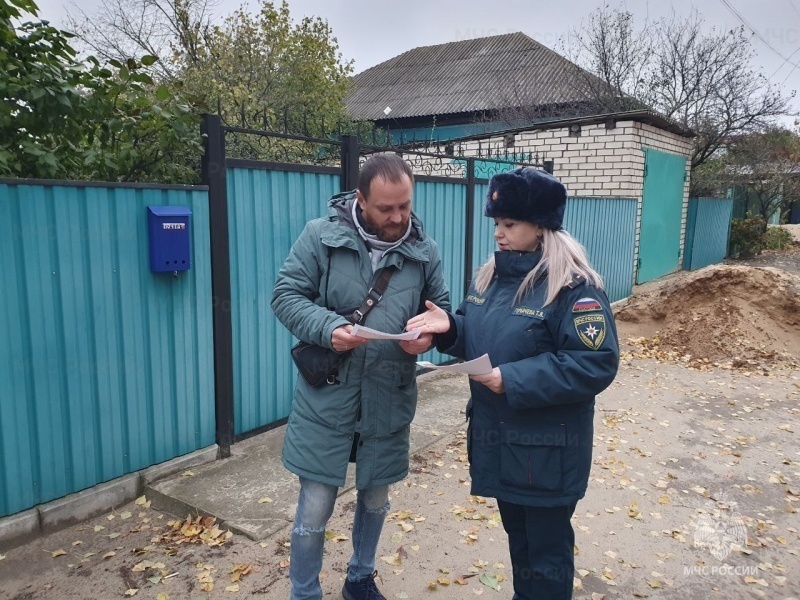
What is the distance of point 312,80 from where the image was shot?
15516 millimetres

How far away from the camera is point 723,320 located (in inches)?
281

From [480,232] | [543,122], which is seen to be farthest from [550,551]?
[543,122]

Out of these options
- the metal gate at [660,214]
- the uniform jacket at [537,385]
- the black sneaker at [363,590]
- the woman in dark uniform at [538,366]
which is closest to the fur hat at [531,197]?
the woman in dark uniform at [538,366]

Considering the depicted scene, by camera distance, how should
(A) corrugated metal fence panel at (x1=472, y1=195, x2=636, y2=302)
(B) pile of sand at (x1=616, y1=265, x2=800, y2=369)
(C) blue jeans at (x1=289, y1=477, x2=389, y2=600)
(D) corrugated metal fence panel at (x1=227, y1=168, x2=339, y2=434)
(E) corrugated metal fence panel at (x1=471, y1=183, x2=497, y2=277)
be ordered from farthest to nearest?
(A) corrugated metal fence panel at (x1=472, y1=195, x2=636, y2=302) < (B) pile of sand at (x1=616, y1=265, x2=800, y2=369) < (E) corrugated metal fence panel at (x1=471, y1=183, x2=497, y2=277) < (D) corrugated metal fence panel at (x1=227, y1=168, x2=339, y2=434) < (C) blue jeans at (x1=289, y1=477, x2=389, y2=600)

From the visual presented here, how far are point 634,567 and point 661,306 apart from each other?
559cm

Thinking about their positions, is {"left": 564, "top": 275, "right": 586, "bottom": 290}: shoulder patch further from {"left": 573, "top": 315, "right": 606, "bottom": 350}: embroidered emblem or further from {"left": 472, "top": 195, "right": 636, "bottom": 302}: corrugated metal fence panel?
{"left": 472, "top": 195, "right": 636, "bottom": 302}: corrugated metal fence panel

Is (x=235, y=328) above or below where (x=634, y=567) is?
above

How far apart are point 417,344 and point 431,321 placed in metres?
0.12

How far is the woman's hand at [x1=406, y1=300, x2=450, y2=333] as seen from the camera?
2.12 meters

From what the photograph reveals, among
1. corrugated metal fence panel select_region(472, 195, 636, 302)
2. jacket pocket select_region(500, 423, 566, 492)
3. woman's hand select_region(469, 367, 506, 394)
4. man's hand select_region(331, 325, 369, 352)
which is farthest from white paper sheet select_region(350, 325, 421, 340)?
corrugated metal fence panel select_region(472, 195, 636, 302)

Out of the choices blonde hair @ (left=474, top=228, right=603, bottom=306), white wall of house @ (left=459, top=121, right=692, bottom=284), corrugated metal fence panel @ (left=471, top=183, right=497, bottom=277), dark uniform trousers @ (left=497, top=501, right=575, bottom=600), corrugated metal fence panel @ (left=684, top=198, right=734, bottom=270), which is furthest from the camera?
corrugated metal fence panel @ (left=684, top=198, right=734, bottom=270)

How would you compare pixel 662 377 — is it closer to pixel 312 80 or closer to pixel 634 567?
pixel 634 567

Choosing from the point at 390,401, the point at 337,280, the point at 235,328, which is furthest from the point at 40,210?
the point at 390,401

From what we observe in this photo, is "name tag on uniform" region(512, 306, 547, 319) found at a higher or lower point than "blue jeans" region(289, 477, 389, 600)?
higher
